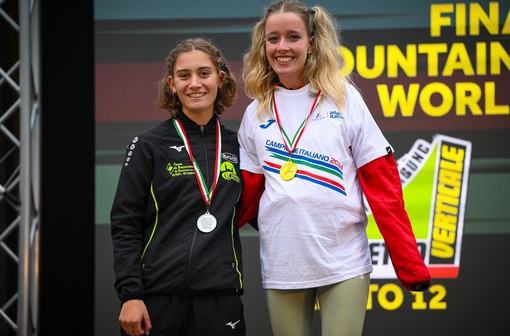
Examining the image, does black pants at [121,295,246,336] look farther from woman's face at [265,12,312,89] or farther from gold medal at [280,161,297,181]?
woman's face at [265,12,312,89]

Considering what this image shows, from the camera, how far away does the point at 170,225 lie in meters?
2.23

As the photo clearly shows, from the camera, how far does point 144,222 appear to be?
7.57ft

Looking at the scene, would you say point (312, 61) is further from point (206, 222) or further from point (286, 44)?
point (206, 222)

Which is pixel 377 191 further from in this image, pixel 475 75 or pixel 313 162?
pixel 475 75

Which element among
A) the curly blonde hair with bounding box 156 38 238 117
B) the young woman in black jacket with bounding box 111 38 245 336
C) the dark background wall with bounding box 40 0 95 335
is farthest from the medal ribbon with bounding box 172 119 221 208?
the dark background wall with bounding box 40 0 95 335

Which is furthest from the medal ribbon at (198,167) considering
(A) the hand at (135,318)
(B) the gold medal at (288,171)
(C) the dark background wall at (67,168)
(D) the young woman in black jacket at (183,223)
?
(C) the dark background wall at (67,168)

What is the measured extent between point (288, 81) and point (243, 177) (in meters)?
0.36

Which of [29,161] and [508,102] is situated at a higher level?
[508,102]

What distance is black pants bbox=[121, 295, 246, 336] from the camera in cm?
218

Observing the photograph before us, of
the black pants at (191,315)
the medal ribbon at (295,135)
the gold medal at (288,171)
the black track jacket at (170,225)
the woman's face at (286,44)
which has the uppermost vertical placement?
the woman's face at (286,44)

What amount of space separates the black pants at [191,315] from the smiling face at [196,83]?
2.00 ft

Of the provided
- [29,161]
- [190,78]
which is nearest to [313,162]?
[190,78]

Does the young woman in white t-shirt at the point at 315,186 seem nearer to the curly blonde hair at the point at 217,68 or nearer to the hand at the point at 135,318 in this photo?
the curly blonde hair at the point at 217,68

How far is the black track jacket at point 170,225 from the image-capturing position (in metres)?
2.20
